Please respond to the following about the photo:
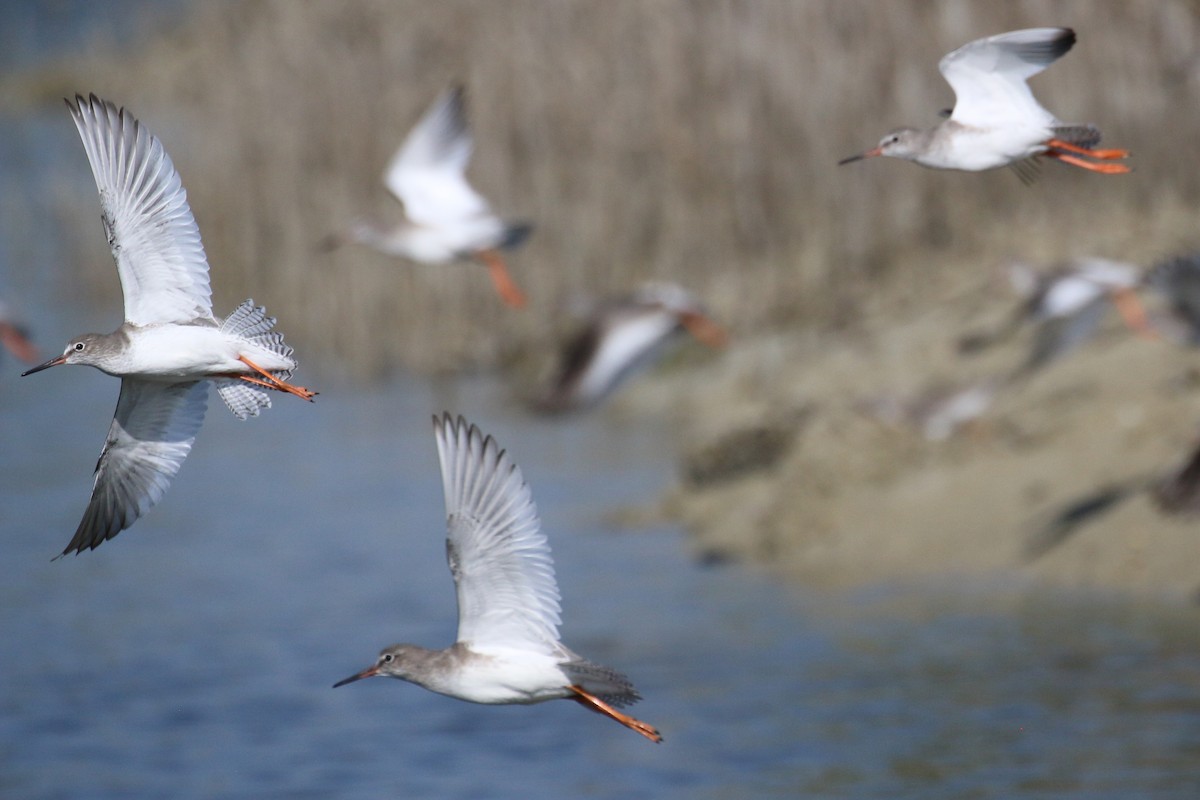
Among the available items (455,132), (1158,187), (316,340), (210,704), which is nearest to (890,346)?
(1158,187)

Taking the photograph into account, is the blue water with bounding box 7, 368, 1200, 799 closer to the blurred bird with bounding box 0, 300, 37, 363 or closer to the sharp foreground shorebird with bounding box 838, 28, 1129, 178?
the blurred bird with bounding box 0, 300, 37, 363

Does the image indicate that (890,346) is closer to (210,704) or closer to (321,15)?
(210,704)

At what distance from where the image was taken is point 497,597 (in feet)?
20.9

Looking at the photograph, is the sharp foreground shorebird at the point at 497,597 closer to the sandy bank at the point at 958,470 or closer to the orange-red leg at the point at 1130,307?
the sandy bank at the point at 958,470

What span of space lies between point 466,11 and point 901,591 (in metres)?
11.3

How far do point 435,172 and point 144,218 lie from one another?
511 cm

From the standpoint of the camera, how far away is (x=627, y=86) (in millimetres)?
19438

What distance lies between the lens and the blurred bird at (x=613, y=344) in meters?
10.4

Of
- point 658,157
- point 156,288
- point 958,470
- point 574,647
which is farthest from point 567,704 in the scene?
point 658,157

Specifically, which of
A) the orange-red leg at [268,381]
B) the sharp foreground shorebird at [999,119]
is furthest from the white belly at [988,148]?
the orange-red leg at [268,381]

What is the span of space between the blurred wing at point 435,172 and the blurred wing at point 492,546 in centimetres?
509

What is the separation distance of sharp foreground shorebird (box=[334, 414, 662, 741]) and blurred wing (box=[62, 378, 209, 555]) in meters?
1.19

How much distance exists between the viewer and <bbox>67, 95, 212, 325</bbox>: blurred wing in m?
6.32

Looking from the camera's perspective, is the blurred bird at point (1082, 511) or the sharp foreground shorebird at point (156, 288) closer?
the sharp foreground shorebird at point (156, 288)
